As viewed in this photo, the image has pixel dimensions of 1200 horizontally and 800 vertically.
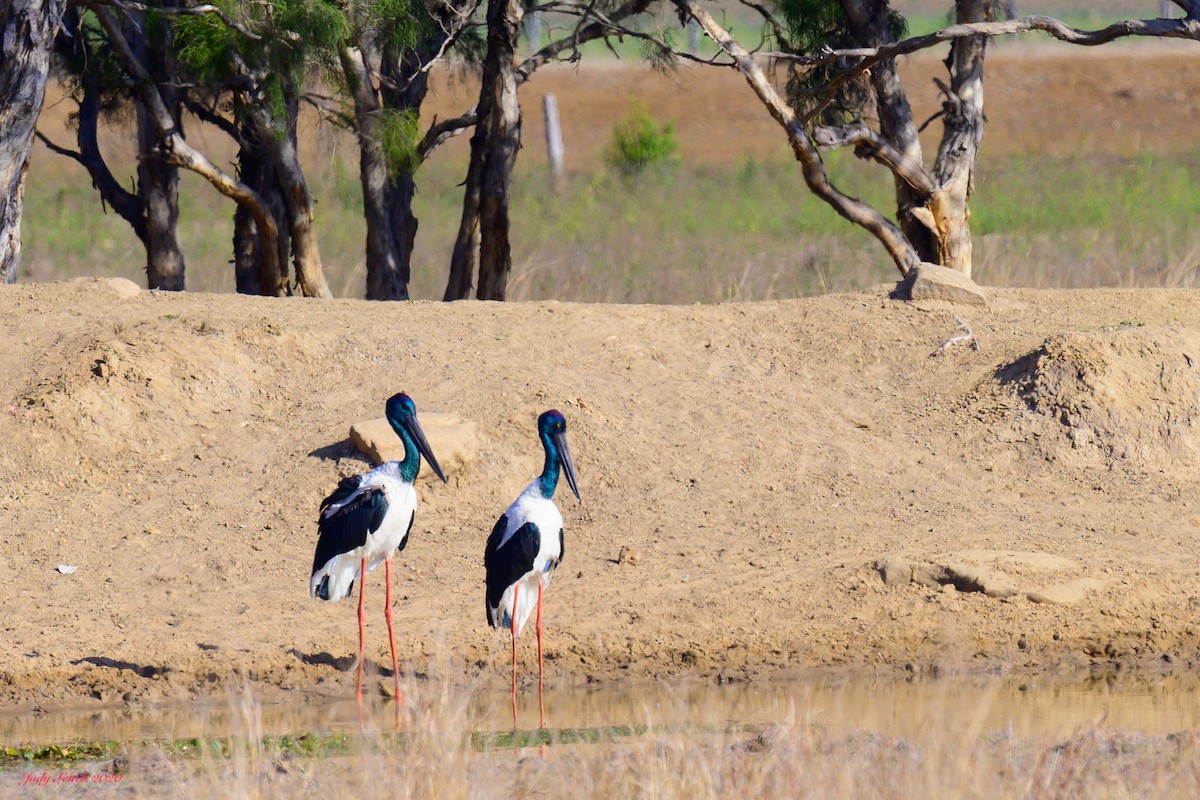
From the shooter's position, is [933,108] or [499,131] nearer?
[499,131]

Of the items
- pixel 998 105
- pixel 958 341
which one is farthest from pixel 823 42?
pixel 998 105

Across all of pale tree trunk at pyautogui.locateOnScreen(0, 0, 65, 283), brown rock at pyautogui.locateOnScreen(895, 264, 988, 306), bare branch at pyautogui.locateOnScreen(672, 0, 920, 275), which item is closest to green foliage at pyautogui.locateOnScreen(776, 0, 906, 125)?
bare branch at pyautogui.locateOnScreen(672, 0, 920, 275)

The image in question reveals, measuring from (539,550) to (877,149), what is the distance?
Answer: 19.3 ft

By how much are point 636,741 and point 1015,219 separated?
60.0ft

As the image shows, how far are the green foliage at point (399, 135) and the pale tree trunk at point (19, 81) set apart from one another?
7.53ft

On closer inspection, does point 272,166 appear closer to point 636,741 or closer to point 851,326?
point 851,326

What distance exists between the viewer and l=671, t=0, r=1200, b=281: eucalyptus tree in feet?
38.0

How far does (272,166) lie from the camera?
478 inches

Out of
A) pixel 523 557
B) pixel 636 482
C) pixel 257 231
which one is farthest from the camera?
pixel 257 231

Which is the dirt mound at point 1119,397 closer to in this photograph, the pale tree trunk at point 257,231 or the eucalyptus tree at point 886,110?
the eucalyptus tree at point 886,110

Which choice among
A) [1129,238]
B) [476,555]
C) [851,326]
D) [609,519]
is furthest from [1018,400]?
[1129,238]

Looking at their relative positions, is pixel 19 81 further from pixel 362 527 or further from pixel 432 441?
pixel 362 527

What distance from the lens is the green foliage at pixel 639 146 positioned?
76.8ft

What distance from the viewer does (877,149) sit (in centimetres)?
1163
